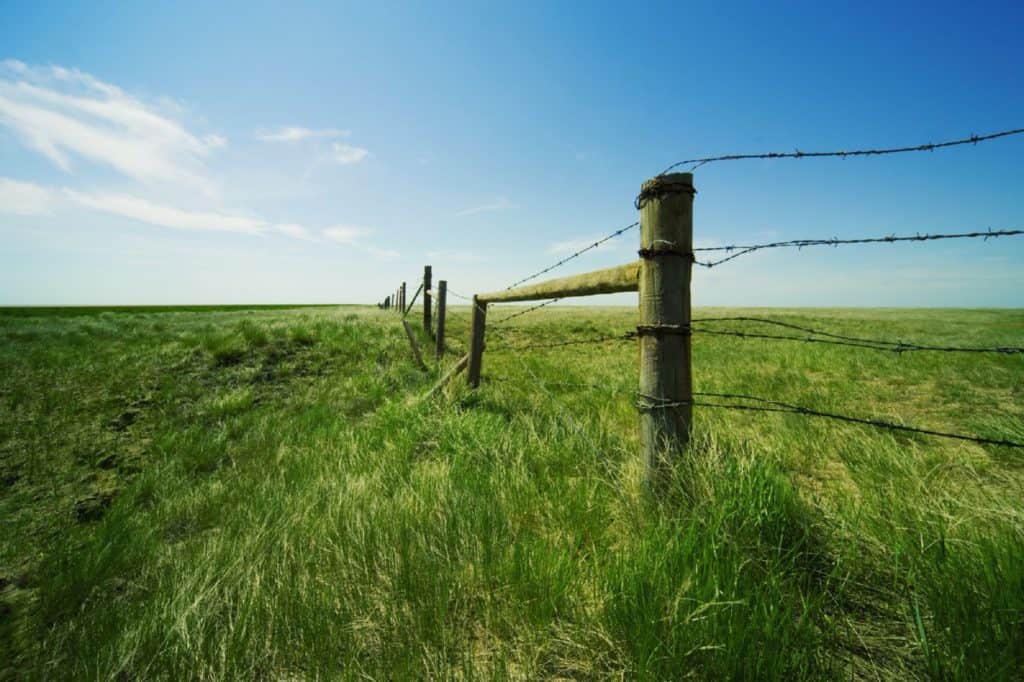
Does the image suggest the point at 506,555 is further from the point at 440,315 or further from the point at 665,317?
the point at 440,315

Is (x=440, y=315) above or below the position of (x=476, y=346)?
above

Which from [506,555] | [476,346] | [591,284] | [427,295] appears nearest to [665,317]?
[591,284]

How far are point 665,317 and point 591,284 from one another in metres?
0.95

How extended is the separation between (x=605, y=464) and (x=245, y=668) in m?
2.13

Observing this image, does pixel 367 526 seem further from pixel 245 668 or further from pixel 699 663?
pixel 699 663

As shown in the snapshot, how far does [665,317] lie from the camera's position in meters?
→ 2.10

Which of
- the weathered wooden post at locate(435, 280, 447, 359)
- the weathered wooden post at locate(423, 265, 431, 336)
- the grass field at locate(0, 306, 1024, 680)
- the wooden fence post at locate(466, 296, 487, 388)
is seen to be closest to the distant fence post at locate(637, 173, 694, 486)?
the grass field at locate(0, 306, 1024, 680)

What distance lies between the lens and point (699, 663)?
4.38ft

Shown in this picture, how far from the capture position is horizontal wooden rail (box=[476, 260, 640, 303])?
2453 millimetres

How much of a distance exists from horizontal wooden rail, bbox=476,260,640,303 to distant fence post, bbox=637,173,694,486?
226 mm

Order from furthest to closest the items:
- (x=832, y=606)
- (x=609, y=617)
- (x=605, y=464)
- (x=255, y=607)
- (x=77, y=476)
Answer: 1. (x=77, y=476)
2. (x=605, y=464)
3. (x=255, y=607)
4. (x=832, y=606)
5. (x=609, y=617)

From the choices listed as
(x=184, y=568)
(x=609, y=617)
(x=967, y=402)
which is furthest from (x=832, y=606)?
(x=967, y=402)

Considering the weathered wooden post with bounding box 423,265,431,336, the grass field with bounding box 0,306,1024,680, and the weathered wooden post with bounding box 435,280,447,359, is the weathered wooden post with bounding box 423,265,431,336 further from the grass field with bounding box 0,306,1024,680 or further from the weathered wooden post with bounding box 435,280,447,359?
the grass field with bounding box 0,306,1024,680

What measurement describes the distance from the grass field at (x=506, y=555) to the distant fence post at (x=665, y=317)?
0.62ft
